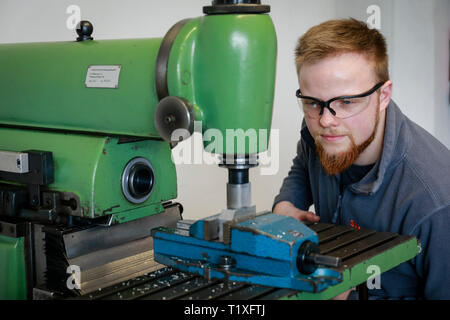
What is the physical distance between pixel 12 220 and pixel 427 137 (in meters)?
1.17

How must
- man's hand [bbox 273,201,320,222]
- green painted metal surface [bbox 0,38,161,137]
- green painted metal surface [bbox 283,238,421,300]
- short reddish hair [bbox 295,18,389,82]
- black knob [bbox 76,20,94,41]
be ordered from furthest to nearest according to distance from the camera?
man's hand [bbox 273,201,320,222] < short reddish hair [bbox 295,18,389,82] < black knob [bbox 76,20,94,41] < green painted metal surface [bbox 0,38,161,137] < green painted metal surface [bbox 283,238,421,300]

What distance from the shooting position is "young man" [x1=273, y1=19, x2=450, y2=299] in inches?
58.1

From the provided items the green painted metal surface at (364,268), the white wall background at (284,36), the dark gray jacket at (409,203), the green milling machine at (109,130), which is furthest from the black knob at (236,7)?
the white wall background at (284,36)

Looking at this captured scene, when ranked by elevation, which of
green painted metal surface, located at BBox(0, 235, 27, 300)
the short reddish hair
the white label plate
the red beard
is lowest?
green painted metal surface, located at BBox(0, 235, 27, 300)

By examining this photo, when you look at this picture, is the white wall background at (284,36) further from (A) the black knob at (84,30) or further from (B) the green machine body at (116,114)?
(A) the black knob at (84,30)

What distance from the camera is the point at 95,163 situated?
128 centimetres

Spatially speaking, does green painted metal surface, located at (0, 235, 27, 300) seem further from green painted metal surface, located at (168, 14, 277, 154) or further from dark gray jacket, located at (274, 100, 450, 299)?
dark gray jacket, located at (274, 100, 450, 299)

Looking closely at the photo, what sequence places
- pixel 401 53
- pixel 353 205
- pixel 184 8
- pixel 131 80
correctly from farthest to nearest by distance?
pixel 401 53
pixel 184 8
pixel 353 205
pixel 131 80

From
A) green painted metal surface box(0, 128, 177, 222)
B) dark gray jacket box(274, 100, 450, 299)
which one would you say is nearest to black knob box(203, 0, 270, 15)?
green painted metal surface box(0, 128, 177, 222)

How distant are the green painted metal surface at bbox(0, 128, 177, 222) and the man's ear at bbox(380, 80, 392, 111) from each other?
25.5 inches

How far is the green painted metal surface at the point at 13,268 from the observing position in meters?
1.31

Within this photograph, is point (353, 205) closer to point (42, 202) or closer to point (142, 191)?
point (142, 191)
